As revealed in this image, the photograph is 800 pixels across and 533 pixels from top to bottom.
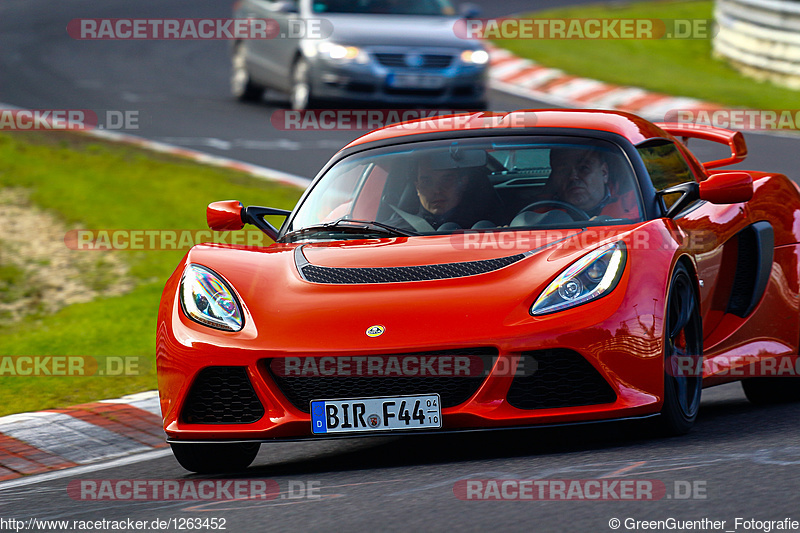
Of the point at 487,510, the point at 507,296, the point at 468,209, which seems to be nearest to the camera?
the point at 487,510

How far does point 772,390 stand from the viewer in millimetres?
6633

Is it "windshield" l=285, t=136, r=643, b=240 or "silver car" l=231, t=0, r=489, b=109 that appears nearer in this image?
"windshield" l=285, t=136, r=643, b=240

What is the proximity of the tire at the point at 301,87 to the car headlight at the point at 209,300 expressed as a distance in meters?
10.5

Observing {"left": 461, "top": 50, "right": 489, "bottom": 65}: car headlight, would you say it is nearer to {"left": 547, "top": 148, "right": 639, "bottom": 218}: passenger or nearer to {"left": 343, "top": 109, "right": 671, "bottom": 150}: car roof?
{"left": 343, "top": 109, "right": 671, "bottom": 150}: car roof

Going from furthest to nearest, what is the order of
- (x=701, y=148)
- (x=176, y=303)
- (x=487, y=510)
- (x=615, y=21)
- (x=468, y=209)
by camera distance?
(x=615, y=21)
(x=701, y=148)
(x=468, y=209)
(x=176, y=303)
(x=487, y=510)

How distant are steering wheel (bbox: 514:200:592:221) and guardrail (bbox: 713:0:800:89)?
14583mm

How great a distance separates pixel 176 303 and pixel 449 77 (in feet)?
33.9

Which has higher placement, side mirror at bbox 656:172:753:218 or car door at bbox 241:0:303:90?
car door at bbox 241:0:303:90

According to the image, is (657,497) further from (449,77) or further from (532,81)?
(532,81)

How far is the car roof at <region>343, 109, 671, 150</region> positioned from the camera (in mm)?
6270

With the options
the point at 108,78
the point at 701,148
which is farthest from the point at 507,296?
the point at 108,78

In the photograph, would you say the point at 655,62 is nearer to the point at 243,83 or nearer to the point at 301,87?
the point at 243,83

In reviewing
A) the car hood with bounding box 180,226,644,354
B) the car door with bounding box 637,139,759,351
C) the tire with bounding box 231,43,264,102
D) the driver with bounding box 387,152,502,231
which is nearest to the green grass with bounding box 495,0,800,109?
the tire with bounding box 231,43,264,102

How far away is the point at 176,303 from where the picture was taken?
5.56 meters
